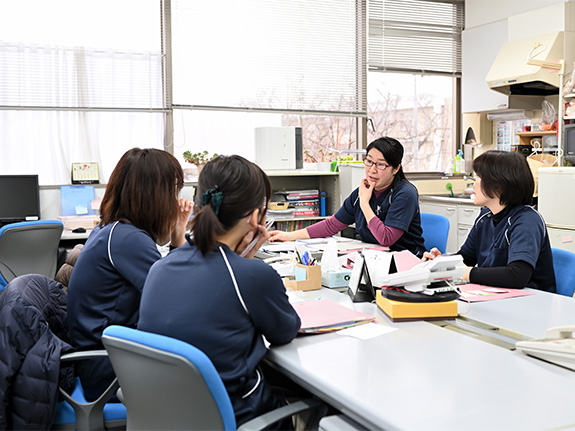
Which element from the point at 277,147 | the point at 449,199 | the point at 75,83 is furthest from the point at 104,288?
the point at 449,199

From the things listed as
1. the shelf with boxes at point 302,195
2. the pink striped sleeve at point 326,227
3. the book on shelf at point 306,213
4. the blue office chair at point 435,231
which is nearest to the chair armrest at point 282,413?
the pink striped sleeve at point 326,227

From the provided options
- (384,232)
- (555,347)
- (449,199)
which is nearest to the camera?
(555,347)

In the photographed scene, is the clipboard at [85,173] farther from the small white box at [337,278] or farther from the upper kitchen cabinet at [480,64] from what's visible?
the upper kitchen cabinet at [480,64]

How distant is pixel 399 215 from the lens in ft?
10.8

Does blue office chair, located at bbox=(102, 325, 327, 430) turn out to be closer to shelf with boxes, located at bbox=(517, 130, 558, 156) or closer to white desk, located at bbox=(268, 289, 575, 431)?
white desk, located at bbox=(268, 289, 575, 431)

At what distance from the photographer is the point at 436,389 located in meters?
1.34

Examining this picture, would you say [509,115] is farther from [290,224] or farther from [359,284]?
[359,284]

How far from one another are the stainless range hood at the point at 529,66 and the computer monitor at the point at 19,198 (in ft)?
13.1

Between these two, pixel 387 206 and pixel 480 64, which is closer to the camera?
pixel 387 206

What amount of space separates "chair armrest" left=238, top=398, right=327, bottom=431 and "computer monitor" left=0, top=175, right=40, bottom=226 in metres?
3.66

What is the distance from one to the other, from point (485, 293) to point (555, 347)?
28.8 inches

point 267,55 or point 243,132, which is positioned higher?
point 267,55

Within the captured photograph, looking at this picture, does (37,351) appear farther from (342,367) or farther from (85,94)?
(85,94)

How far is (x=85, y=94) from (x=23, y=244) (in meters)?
1.54
